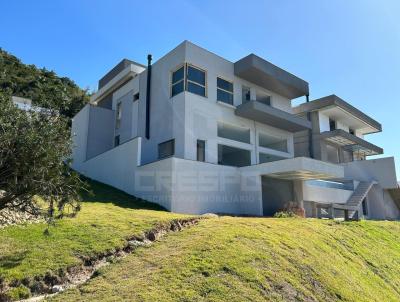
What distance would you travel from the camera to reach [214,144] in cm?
2361

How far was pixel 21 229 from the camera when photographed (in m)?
9.96

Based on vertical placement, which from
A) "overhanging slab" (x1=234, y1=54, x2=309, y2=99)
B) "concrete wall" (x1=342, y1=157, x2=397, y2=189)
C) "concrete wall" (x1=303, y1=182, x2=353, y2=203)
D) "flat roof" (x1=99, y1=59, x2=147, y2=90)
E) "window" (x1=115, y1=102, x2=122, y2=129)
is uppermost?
"flat roof" (x1=99, y1=59, x2=147, y2=90)

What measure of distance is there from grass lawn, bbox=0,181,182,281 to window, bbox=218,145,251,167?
14.8 meters

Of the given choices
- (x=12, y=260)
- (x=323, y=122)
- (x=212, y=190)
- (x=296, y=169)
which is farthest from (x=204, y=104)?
(x=323, y=122)

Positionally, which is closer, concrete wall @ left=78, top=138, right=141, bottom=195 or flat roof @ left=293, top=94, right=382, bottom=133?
concrete wall @ left=78, top=138, right=141, bottom=195

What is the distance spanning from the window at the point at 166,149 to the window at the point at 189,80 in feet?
11.1

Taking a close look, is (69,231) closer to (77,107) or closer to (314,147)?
(314,147)

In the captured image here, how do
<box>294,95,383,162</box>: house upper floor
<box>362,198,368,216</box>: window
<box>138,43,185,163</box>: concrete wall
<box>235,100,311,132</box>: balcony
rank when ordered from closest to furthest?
1. <box>138,43,185,163</box>: concrete wall
2. <box>235,100,311,132</box>: balcony
3. <box>362,198,368,216</box>: window
4. <box>294,95,383,162</box>: house upper floor

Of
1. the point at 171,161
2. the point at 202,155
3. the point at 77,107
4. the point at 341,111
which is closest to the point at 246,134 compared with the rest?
the point at 202,155

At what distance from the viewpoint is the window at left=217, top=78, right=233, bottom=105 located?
2530 centimetres

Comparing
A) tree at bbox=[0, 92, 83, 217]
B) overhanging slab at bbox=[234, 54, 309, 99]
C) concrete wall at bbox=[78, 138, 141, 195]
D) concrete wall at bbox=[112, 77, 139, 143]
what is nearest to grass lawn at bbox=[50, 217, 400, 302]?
tree at bbox=[0, 92, 83, 217]

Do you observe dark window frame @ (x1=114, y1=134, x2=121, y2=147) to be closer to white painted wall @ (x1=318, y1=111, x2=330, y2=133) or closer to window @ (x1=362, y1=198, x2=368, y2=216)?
white painted wall @ (x1=318, y1=111, x2=330, y2=133)

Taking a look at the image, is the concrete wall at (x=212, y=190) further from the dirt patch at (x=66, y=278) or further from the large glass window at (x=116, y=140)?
the large glass window at (x=116, y=140)

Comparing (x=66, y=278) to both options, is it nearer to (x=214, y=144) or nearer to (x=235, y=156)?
(x=214, y=144)
